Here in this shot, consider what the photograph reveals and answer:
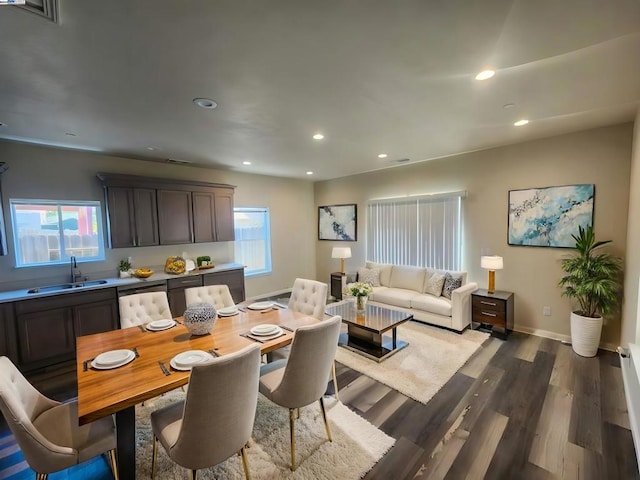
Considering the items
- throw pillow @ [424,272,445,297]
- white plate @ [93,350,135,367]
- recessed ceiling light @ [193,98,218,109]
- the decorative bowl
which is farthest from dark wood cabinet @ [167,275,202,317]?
throw pillow @ [424,272,445,297]

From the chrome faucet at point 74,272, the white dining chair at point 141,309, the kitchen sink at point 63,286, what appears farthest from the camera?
the chrome faucet at point 74,272

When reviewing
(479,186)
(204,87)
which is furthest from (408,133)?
(204,87)

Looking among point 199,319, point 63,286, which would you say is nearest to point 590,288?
point 199,319

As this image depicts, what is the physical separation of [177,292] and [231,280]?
896 millimetres

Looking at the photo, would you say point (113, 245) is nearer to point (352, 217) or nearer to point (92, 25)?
point (92, 25)

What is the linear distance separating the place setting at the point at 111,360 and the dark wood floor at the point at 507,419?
4.88 ft

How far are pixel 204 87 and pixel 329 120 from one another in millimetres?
1196

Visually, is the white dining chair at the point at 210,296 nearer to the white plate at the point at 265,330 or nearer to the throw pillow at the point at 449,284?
the white plate at the point at 265,330

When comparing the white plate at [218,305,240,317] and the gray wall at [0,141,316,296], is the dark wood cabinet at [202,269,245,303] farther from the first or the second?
the white plate at [218,305,240,317]

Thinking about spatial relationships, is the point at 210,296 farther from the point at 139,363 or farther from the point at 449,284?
the point at 449,284

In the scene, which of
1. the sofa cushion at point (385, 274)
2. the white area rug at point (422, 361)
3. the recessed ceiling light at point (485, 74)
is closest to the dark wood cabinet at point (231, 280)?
the white area rug at point (422, 361)

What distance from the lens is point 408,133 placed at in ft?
10.7

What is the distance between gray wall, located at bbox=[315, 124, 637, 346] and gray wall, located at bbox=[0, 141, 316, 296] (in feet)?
8.63

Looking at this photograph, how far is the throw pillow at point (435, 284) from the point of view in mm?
4395
